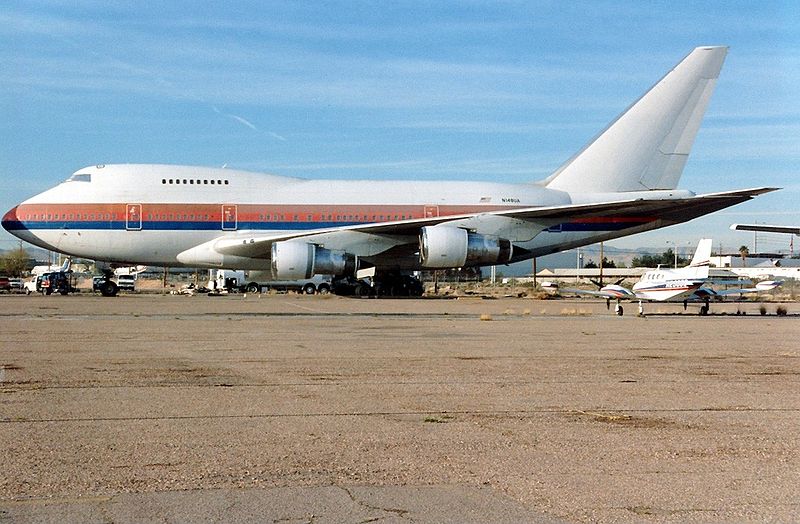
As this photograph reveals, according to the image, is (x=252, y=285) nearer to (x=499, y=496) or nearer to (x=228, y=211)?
(x=228, y=211)

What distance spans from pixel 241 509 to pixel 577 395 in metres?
5.15

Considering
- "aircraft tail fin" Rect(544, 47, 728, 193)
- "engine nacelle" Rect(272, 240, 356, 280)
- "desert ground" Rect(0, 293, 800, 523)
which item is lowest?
"desert ground" Rect(0, 293, 800, 523)

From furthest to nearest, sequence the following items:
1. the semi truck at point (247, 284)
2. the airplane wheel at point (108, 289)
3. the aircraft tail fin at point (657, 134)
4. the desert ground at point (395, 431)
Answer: the semi truck at point (247, 284)
the airplane wheel at point (108, 289)
the aircraft tail fin at point (657, 134)
the desert ground at point (395, 431)

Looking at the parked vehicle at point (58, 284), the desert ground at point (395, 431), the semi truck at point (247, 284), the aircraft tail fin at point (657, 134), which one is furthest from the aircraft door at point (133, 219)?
the semi truck at point (247, 284)

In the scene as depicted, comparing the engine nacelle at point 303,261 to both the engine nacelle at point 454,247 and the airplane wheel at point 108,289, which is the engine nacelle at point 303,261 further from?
the airplane wheel at point 108,289

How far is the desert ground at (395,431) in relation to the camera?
5.06m

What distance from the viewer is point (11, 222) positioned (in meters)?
33.8

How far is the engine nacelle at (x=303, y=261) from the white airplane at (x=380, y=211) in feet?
0.15

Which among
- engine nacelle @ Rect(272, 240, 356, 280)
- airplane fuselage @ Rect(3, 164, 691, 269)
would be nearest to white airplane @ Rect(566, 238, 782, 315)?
airplane fuselage @ Rect(3, 164, 691, 269)

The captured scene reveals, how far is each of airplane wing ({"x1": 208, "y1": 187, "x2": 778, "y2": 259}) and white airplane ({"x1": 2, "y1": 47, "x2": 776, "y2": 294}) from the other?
55 millimetres

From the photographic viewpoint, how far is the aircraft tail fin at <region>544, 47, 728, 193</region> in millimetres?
35500

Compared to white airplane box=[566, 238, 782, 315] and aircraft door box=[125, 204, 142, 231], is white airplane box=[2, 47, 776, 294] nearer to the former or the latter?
aircraft door box=[125, 204, 142, 231]

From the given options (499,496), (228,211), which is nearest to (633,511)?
(499,496)

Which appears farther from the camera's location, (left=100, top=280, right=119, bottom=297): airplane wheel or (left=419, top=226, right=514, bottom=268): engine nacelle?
(left=100, top=280, right=119, bottom=297): airplane wheel
